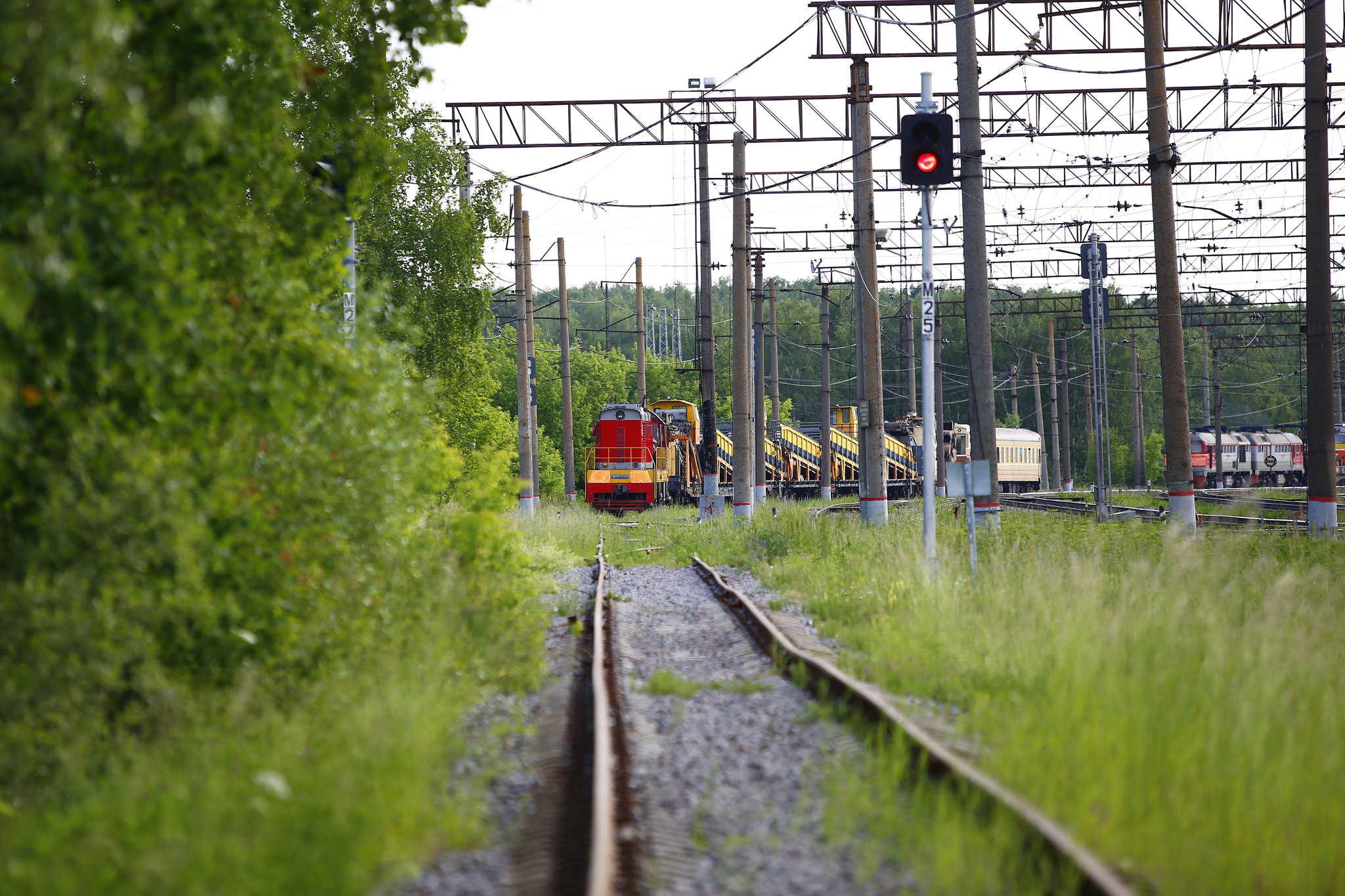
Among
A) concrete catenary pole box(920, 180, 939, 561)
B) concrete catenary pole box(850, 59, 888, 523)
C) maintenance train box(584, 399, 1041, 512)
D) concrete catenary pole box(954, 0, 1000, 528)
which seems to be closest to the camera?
concrete catenary pole box(920, 180, 939, 561)

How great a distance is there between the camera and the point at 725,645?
11039mm

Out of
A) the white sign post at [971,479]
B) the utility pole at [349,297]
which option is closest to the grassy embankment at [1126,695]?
the white sign post at [971,479]

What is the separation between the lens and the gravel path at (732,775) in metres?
4.92

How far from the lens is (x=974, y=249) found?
54.6ft

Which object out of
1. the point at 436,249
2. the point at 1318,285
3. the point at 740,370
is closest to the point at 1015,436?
the point at 740,370

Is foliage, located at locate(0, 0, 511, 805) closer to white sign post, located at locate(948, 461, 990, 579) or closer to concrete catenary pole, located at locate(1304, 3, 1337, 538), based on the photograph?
white sign post, located at locate(948, 461, 990, 579)

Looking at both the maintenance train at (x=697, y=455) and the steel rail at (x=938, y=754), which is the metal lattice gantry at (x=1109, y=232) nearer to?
the maintenance train at (x=697, y=455)

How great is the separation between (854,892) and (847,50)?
20650 mm

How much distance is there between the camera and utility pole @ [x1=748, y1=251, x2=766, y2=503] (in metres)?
33.4

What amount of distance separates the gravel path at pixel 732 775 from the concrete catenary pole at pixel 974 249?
23.3ft

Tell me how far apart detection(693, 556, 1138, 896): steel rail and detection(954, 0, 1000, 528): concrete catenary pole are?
6.04m

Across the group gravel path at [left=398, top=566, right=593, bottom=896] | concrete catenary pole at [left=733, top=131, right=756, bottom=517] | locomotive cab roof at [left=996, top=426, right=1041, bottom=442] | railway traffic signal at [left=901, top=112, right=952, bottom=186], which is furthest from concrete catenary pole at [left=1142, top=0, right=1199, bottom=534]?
locomotive cab roof at [left=996, top=426, right=1041, bottom=442]

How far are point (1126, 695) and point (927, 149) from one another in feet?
27.4

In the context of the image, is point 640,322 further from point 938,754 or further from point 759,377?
point 938,754
